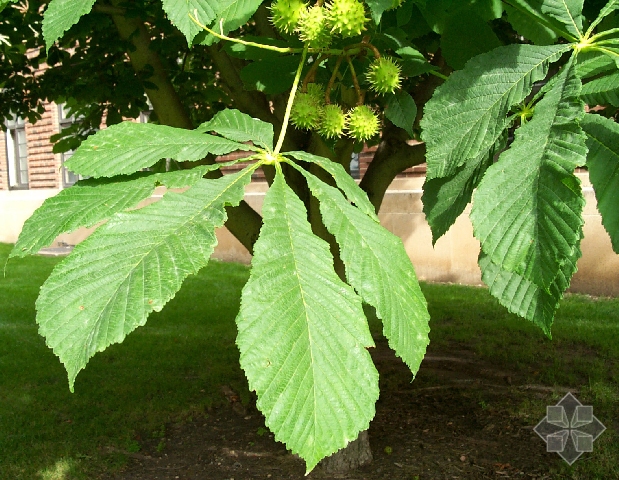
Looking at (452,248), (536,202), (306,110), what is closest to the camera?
(536,202)

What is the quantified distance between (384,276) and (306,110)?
0.53 meters

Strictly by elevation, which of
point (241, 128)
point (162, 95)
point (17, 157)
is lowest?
point (17, 157)

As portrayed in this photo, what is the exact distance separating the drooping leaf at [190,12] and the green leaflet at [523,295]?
2.15 feet

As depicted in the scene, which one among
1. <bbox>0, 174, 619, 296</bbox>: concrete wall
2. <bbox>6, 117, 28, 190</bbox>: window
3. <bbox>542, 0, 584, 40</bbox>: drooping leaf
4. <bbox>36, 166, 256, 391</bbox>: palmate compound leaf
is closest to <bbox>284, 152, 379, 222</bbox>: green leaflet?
<bbox>36, 166, 256, 391</bbox>: palmate compound leaf

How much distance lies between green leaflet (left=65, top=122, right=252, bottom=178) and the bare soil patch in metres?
2.79

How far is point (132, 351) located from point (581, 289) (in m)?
4.73

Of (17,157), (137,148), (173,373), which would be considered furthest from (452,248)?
(17,157)

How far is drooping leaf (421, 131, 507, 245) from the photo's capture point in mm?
1167

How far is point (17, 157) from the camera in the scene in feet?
45.7

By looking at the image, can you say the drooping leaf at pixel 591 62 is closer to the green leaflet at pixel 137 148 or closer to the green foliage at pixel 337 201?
the green foliage at pixel 337 201

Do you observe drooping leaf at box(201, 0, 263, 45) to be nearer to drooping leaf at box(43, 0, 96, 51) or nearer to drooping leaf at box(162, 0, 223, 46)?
drooping leaf at box(162, 0, 223, 46)

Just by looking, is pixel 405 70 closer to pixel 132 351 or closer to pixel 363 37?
pixel 363 37

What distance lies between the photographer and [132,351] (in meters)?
5.59

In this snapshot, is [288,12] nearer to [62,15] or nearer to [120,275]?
[62,15]
